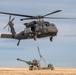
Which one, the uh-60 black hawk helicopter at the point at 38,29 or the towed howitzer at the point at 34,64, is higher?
the uh-60 black hawk helicopter at the point at 38,29

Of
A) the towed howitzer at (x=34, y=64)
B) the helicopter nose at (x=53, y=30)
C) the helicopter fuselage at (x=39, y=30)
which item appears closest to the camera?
the helicopter nose at (x=53, y=30)

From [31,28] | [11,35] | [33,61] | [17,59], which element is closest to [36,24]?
[31,28]

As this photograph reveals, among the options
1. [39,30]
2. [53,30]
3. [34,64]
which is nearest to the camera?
[53,30]

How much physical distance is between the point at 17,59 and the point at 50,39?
71.8 ft

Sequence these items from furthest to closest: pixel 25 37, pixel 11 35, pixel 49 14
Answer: pixel 11 35 → pixel 25 37 → pixel 49 14

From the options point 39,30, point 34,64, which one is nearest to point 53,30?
point 39,30

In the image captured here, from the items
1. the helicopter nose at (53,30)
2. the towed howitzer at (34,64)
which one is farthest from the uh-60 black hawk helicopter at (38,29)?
the towed howitzer at (34,64)

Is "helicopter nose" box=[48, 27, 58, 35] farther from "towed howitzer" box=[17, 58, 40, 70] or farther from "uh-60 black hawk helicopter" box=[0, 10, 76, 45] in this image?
"towed howitzer" box=[17, 58, 40, 70]

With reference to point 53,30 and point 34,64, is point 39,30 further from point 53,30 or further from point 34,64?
point 34,64

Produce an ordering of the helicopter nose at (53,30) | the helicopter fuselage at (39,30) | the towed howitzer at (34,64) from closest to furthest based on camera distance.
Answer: the helicopter nose at (53,30) → the helicopter fuselage at (39,30) → the towed howitzer at (34,64)

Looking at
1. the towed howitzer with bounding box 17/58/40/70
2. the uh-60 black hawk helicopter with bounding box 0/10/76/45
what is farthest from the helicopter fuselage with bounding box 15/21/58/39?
the towed howitzer with bounding box 17/58/40/70

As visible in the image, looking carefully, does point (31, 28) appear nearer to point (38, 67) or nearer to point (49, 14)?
point (49, 14)

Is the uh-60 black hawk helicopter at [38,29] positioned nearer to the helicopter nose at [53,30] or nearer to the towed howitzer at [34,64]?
the helicopter nose at [53,30]

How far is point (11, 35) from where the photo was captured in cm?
7012
